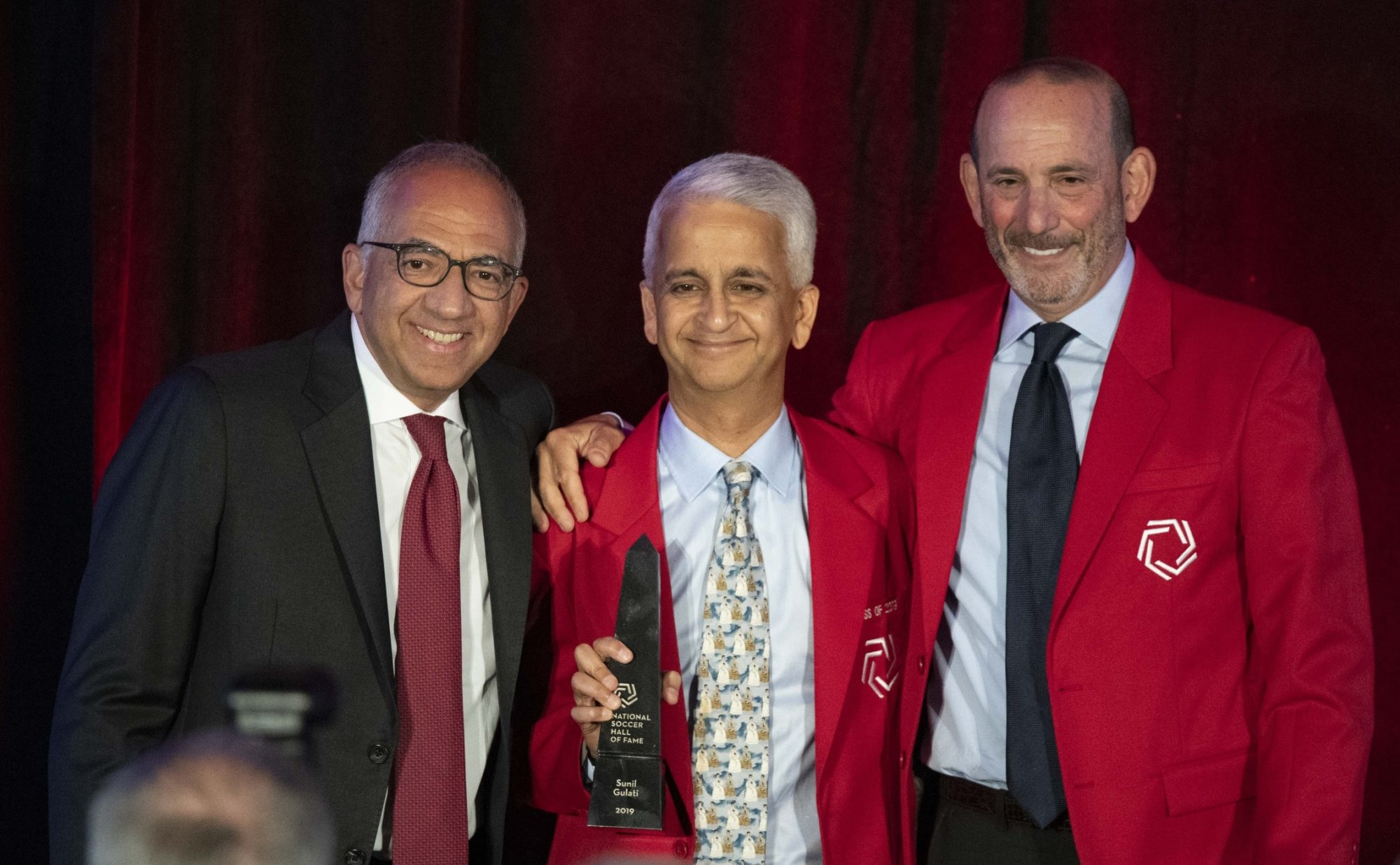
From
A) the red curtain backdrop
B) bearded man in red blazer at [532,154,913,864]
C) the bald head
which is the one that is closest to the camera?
bearded man in red blazer at [532,154,913,864]

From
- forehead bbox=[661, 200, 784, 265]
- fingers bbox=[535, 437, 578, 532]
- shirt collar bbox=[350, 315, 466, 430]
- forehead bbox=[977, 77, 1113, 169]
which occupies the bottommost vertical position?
fingers bbox=[535, 437, 578, 532]

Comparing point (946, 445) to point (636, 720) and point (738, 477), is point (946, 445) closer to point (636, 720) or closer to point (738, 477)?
point (738, 477)

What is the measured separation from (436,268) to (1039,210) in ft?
3.44

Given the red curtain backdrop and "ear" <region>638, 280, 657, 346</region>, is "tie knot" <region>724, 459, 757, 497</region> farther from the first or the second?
the red curtain backdrop

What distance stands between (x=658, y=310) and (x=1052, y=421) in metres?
0.70

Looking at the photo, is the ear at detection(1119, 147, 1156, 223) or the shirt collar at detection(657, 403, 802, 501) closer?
the shirt collar at detection(657, 403, 802, 501)

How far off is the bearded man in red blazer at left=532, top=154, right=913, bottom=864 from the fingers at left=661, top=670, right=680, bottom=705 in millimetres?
143

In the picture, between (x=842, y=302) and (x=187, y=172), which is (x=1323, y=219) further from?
(x=187, y=172)

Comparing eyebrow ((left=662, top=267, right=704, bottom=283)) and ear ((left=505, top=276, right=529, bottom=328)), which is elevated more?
eyebrow ((left=662, top=267, right=704, bottom=283))

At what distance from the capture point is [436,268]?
2238mm

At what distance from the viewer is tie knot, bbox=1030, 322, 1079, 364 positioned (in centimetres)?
233

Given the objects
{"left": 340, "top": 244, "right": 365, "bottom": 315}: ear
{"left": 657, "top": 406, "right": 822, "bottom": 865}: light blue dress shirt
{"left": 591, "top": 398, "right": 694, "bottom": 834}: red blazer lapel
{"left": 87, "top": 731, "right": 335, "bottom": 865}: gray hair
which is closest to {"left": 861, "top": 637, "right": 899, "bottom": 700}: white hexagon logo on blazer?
{"left": 657, "top": 406, "right": 822, "bottom": 865}: light blue dress shirt

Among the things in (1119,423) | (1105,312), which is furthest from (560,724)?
(1105,312)

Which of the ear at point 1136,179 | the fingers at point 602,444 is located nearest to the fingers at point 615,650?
the fingers at point 602,444
